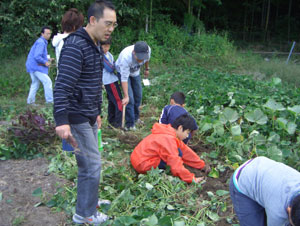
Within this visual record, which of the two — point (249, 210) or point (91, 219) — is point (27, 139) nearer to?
point (91, 219)

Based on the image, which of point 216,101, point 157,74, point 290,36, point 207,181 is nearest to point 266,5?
point 290,36

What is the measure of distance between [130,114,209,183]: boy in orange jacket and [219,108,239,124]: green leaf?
1307 millimetres

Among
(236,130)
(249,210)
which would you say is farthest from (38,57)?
(249,210)

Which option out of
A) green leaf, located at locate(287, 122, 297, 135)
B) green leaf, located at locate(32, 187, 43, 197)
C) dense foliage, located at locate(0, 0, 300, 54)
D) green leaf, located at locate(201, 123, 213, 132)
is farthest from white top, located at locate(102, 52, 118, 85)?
dense foliage, located at locate(0, 0, 300, 54)

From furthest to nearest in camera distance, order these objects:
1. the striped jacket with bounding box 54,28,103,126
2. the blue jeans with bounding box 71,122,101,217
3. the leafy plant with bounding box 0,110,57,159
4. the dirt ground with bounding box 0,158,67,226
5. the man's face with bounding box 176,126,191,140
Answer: the leafy plant with bounding box 0,110,57,159 → the man's face with bounding box 176,126,191,140 → the dirt ground with bounding box 0,158,67,226 → the blue jeans with bounding box 71,122,101,217 → the striped jacket with bounding box 54,28,103,126

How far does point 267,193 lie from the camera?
172cm

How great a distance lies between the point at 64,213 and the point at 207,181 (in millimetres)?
1460

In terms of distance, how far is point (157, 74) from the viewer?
802cm

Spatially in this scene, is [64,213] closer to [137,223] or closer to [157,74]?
[137,223]

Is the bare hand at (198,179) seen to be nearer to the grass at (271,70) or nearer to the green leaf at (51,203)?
the green leaf at (51,203)

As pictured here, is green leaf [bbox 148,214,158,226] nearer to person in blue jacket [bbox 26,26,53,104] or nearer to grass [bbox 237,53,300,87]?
person in blue jacket [bbox 26,26,53,104]

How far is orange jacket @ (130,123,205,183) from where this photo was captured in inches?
115

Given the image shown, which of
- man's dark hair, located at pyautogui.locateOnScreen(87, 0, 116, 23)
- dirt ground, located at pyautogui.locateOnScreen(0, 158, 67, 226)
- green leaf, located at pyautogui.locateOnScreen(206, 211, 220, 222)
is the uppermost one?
man's dark hair, located at pyautogui.locateOnScreen(87, 0, 116, 23)

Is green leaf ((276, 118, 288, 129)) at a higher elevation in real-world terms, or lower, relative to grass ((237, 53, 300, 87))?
higher
